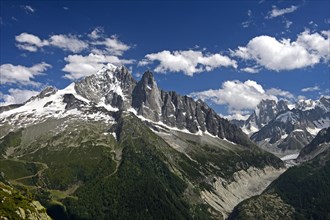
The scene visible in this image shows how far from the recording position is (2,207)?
12150cm

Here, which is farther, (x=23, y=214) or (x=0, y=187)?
(x=0, y=187)

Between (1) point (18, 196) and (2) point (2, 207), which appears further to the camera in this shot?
(1) point (18, 196)

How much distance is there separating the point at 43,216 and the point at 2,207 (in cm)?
1990

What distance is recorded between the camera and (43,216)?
5477 inches

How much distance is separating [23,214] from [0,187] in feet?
69.7

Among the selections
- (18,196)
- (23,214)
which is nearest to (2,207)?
(23,214)

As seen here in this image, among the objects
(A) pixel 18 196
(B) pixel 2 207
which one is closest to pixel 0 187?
(A) pixel 18 196

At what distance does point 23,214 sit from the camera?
409ft

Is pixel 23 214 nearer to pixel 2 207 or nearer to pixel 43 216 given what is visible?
pixel 2 207

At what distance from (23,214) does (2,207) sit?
20.5 feet

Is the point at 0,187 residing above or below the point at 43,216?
above

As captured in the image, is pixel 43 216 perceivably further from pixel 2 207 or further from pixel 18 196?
pixel 2 207

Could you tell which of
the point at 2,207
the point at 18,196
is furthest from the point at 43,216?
the point at 2,207
